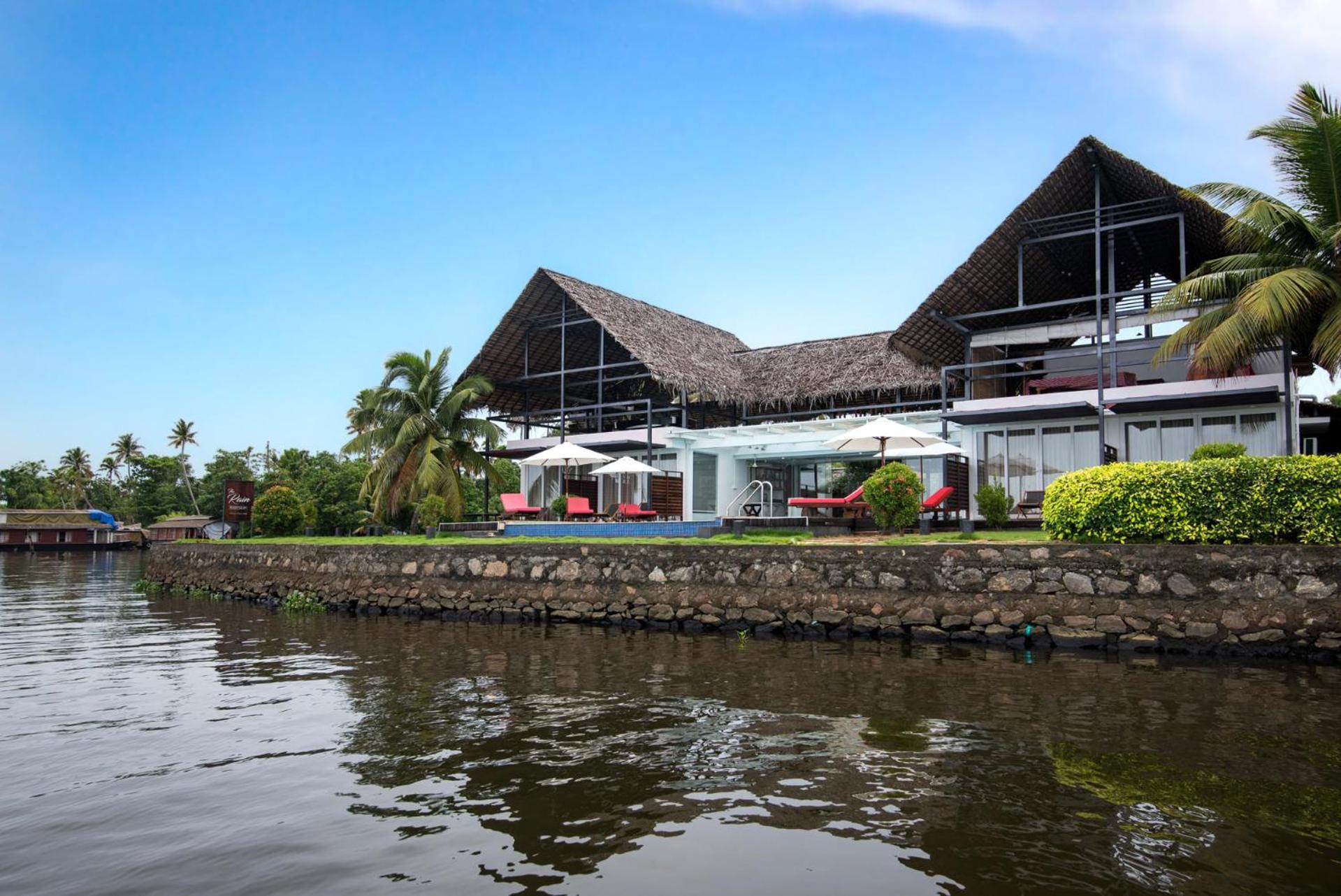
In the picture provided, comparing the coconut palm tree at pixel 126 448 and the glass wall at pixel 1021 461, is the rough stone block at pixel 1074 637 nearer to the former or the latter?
the glass wall at pixel 1021 461

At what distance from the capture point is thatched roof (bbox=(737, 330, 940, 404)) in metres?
23.2

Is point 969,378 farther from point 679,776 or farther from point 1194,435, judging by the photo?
point 679,776

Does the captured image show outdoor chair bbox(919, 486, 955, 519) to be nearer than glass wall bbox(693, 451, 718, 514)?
Yes

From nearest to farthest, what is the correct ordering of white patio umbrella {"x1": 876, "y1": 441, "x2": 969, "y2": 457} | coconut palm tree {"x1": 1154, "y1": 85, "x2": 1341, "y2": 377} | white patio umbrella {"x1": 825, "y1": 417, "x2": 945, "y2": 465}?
coconut palm tree {"x1": 1154, "y1": 85, "x2": 1341, "y2": 377}, white patio umbrella {"x1": 825, "y1": 417, "x2": 945, "y2": 465}, white patio umbrella {"x1": 876, "y1": 441, "x2": 969, "y2": 457}

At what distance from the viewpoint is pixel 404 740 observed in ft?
21.7

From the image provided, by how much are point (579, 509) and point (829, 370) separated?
8578 mm

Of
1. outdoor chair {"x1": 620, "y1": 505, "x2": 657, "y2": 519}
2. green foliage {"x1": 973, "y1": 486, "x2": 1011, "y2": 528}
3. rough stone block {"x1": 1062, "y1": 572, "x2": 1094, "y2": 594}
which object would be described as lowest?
rough stone block {"x1": 1062, "y1": 572, "x2": 1094, "y2": 594}

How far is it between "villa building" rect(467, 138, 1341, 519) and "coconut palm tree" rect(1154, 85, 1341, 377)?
6.96 feet

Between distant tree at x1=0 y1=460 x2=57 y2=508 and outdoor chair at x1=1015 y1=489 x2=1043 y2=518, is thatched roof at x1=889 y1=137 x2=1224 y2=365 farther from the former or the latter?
distant tree at x1=0 y1=460 x2=57 y2=508

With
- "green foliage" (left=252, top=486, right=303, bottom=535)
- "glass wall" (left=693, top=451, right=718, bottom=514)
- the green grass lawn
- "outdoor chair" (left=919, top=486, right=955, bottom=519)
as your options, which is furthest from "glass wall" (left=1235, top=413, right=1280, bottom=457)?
"green foliage" (left=252, top=486, right=303, bottom=535)

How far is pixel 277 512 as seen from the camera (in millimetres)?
24359

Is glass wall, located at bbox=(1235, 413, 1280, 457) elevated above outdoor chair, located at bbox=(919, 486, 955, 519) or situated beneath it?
elevated above

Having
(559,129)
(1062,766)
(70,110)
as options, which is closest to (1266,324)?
(1062,766)

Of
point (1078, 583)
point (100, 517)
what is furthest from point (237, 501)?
point (100, 517)
